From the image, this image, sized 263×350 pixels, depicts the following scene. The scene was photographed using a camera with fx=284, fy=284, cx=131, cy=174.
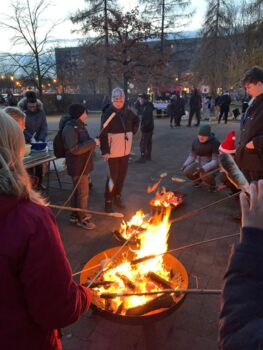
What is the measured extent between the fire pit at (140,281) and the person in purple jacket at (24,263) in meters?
1.00

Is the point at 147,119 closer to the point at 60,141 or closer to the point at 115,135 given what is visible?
the point at 115,135

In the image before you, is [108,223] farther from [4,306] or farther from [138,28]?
[138,28]

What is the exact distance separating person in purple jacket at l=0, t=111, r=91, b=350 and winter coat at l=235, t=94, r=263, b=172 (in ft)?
11.7

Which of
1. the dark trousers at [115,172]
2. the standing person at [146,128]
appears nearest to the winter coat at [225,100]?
the standing person at [146,128]

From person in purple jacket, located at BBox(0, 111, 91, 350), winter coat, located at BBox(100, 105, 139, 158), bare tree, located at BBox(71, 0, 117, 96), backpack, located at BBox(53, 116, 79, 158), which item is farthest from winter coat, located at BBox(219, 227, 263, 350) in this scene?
bare tree, located at BBox(71, 0, 117, 96)

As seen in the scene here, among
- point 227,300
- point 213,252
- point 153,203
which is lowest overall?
point 213,252

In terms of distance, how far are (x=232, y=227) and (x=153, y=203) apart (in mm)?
1451

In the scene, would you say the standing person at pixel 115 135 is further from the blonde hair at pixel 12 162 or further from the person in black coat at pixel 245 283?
the person in black coat at pixel 245 283

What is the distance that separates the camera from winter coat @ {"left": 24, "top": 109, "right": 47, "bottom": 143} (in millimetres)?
6419

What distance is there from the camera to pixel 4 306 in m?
1.31

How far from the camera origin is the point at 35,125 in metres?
6.50

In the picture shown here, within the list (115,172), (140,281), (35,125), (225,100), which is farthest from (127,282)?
(225,100)

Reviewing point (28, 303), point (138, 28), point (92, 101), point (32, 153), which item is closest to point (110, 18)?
point (138, 28)

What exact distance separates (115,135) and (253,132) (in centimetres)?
234
